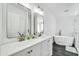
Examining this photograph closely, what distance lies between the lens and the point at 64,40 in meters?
1.75

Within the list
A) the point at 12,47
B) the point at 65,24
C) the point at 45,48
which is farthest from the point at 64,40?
the point at 12,47

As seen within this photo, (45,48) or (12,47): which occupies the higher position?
(12,47)

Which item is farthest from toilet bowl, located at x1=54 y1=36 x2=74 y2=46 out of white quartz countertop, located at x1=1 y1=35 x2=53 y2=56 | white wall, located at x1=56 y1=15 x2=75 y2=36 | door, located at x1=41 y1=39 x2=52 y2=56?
white quartz countertop, located at x1=1 y1=35 x2=53 y2=56

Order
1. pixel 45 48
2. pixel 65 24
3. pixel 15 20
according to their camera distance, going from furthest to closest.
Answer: pixel 45 48, pixel 65 24, pixel 15 20

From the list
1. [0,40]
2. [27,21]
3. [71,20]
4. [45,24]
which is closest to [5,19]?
[0,40]

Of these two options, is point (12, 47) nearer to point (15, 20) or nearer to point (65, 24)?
point (15, 20)

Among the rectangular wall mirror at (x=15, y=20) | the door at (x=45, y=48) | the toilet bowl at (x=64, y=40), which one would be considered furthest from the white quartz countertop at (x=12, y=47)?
the toilet bowl at (x=64, y=40)

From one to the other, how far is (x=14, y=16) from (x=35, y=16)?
3.17 ft

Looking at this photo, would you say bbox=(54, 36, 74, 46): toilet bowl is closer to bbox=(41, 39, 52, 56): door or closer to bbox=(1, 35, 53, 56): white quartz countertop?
bbox=(41, 39, 52, 56): door

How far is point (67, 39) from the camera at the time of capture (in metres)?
1.72

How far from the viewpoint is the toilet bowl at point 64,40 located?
1.70 metres

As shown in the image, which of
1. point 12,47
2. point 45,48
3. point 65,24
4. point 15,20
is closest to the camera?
point 12,47

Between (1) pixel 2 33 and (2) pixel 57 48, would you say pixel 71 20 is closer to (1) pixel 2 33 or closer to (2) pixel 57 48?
(2) pixel 57 48

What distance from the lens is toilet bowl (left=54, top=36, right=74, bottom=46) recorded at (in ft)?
5.59
